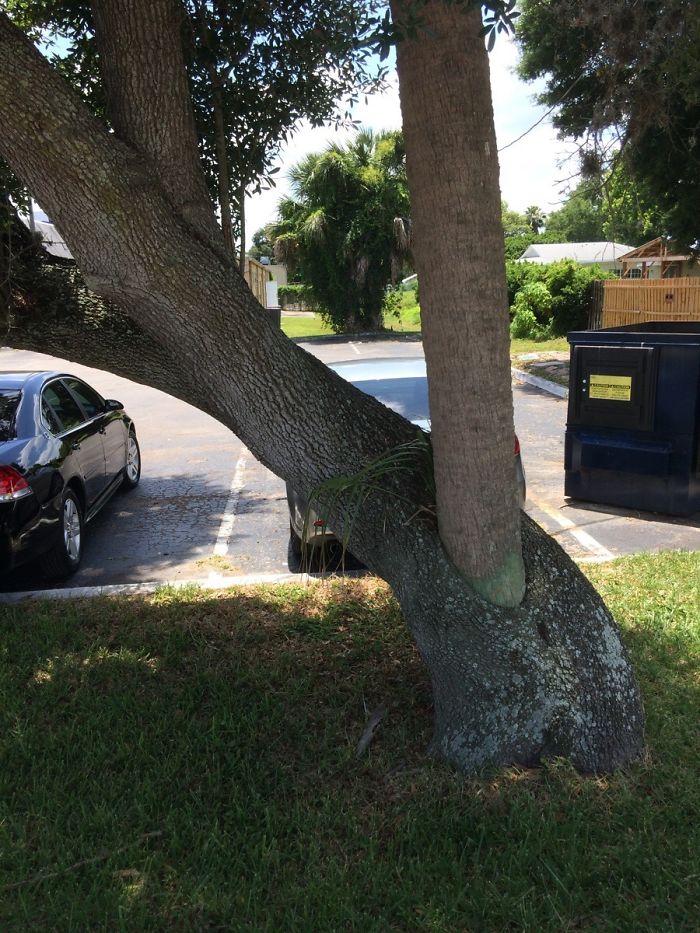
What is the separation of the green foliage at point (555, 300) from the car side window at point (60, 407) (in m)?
16.5

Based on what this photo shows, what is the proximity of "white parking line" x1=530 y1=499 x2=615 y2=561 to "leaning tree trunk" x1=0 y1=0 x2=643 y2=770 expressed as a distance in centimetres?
272

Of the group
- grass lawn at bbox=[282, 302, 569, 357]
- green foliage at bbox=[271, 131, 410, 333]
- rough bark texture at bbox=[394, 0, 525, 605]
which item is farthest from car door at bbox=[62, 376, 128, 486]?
green foliage at bbox=[271, 131, 410, 333]

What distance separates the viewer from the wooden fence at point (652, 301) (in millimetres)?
18484

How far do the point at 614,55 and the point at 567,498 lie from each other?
3.76 m

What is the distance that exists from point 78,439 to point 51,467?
0.81 meters

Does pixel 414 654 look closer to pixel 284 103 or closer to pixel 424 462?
pixel 424 462

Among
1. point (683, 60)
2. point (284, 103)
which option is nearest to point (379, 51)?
point (284, 103)

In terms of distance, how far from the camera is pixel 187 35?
4.70 metres

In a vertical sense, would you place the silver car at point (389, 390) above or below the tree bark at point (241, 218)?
below

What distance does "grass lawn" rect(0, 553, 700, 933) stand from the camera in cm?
269

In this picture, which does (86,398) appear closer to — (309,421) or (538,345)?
(309,421)

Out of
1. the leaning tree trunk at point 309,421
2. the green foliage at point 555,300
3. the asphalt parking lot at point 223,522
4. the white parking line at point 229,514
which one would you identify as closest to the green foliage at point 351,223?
the green foliage at point 555,300

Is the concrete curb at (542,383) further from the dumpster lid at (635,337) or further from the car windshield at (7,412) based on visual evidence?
the car windshield at (7,412)

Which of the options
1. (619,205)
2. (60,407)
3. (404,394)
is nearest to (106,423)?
(60,407)
